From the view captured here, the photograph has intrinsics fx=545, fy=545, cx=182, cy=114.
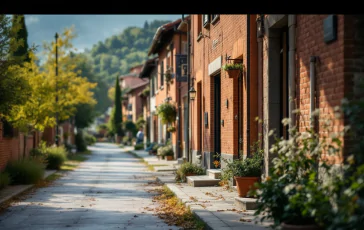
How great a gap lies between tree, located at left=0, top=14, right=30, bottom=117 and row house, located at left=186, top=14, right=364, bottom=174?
503cm

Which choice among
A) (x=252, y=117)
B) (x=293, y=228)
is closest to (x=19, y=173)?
(x=252, y=117)

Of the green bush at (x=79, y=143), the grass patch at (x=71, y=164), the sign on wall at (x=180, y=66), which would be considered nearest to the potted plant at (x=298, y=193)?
the sign on wall at (x=180, y=66)

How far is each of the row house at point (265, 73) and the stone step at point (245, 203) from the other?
810 mm

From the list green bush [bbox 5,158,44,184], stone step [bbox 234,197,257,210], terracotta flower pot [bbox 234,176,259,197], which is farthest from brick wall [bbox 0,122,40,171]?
stone step [bbox 234,197,257,210]

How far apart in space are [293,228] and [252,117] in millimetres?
6570

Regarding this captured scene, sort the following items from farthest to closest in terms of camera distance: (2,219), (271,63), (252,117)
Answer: (252,117)
(271,63)
(2,219)

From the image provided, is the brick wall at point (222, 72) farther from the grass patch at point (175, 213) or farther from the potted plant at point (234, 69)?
the grass patch at point (175, 213)

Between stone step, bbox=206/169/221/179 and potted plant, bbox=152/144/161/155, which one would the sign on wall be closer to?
stone step, bbox=206/169/221/179

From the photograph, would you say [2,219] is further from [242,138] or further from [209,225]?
[242,138]

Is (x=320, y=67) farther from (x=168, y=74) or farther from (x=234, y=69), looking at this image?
(x=168, y=74)

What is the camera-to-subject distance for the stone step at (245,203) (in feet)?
30.9

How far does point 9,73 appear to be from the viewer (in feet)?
40.0

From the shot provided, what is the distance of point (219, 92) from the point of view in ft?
54.1

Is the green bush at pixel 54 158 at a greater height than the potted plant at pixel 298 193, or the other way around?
the potted plant at pixel 298 193
